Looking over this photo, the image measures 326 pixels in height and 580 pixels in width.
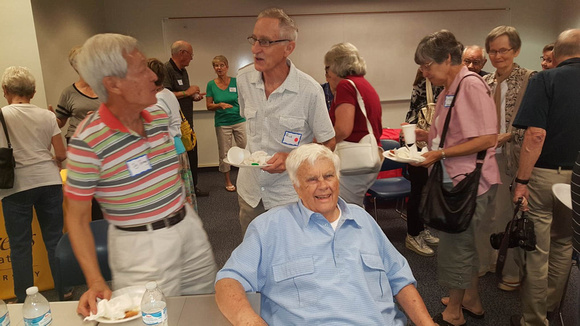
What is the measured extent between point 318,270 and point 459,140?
1.24 meters

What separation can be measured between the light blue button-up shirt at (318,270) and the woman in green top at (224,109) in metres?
4.22

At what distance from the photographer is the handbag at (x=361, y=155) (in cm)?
240

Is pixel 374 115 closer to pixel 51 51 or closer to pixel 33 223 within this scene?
pixel 33 223

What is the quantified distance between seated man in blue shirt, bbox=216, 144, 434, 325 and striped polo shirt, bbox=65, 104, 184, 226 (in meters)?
0.35

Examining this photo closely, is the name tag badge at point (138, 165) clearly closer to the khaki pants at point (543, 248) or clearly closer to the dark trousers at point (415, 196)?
the khaki pants at point (543, 248)

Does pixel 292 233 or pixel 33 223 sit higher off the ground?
pixel 292 233

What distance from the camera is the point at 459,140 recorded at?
7.42 feet

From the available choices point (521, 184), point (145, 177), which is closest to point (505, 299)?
point (521, 184)

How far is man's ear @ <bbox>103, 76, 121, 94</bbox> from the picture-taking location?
1381 mm

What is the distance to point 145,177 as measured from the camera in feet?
4.80

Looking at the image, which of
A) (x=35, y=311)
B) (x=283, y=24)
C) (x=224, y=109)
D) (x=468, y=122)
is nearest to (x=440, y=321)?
(x=468, y=122)

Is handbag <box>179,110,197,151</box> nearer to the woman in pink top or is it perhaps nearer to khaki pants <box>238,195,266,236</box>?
khaki pants <box>238,195,266,236</box>

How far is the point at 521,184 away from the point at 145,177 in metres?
1.99

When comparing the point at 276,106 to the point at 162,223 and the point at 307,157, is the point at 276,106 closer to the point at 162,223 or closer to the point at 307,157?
the point at 307,157
